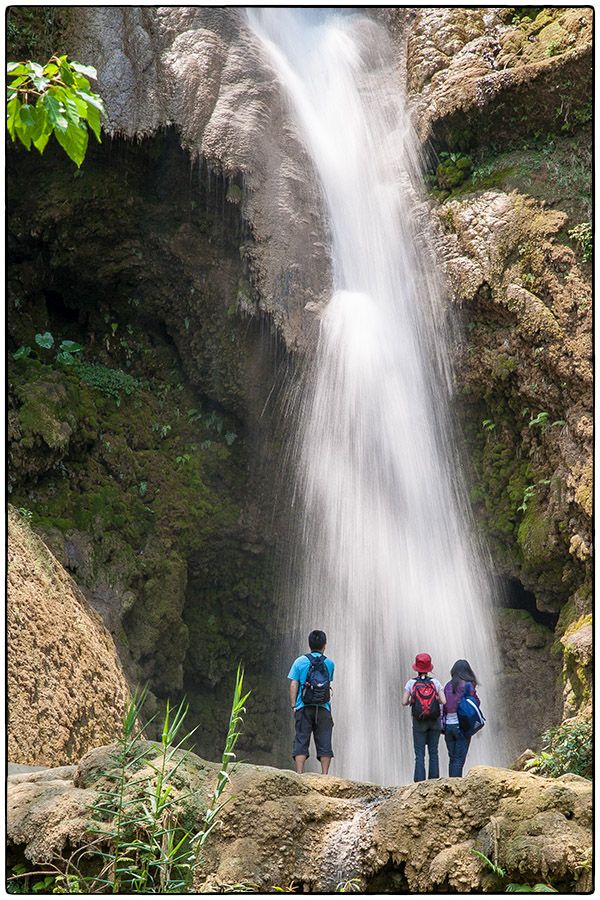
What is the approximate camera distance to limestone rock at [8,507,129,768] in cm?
834

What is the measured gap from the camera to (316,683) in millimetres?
7602

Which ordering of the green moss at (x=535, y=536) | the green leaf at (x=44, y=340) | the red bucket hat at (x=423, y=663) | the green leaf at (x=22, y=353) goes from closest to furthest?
the red bucket hat at (x=423, y=663) → the green moss at (x=535, y=536) → the green leaf at (x=22, y=353) → the green leaf at (x=44, y=340)

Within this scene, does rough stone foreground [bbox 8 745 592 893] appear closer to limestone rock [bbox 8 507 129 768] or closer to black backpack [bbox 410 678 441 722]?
black backpack [bbox 410 678 441 722]

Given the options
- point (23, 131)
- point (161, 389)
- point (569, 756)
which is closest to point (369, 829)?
point (569, 756)

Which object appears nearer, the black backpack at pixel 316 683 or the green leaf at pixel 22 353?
the black backpack at pixel 316 683

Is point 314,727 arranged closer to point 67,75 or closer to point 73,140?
point 73,140

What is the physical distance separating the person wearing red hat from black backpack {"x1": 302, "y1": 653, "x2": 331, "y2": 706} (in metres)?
0.69

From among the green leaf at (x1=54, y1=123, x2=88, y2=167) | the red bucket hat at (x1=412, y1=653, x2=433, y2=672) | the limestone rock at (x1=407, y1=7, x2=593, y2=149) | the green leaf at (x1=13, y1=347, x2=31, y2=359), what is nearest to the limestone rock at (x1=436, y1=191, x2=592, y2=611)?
the limestone rock at (x1=407, y1=7, x2=593, y2=149)

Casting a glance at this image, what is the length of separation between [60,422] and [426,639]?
528 centimetres

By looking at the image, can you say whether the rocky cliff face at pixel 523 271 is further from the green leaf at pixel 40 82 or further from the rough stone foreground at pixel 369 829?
the green leaf at pixel 40 82

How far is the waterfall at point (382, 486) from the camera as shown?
11.0 metres

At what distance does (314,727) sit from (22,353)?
690 cm

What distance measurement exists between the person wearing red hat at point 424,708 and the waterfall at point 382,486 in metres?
3.15

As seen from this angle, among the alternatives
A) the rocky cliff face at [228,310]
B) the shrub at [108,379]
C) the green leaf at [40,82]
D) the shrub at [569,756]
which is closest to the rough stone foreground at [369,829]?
the shrub at [569,756]
